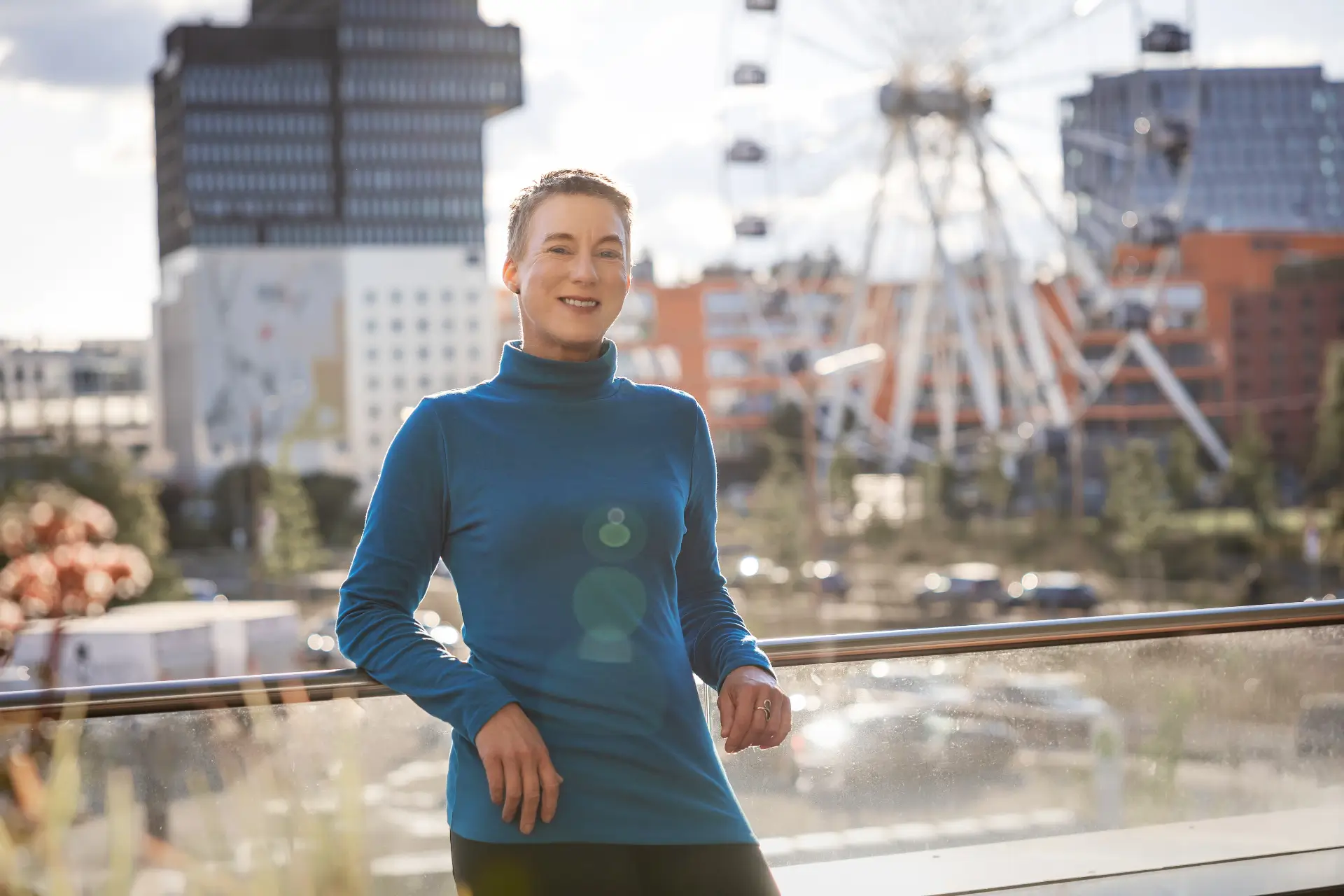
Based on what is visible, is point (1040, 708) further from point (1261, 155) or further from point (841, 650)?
point (1261, 155)

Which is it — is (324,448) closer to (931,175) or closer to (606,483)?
(931,175)

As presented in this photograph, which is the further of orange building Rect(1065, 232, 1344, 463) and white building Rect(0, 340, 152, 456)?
white building Rect(0, 340, 152, 456)

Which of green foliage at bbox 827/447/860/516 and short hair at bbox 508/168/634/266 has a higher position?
short hair at bbox 508/168/634/266

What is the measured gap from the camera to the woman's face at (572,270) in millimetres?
2133

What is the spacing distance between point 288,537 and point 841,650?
4763 cm

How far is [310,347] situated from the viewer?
90875mm

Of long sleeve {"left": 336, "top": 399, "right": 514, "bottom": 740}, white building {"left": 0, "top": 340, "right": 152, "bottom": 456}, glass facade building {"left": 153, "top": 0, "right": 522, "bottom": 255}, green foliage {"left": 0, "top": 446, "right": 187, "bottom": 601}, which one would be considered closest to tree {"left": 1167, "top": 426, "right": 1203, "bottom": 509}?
green foliage {"left": 0, "top": 446, "right": 187, "bottom": 601}

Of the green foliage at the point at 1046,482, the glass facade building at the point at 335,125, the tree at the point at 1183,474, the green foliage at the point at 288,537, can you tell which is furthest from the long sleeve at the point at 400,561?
the glass facade building at the point at 335,125

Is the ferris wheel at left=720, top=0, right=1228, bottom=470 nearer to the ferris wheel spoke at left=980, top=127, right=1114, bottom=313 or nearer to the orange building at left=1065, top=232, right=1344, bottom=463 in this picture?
the ferris wheel spoke at left=980, top=127, right=1114, bottom=313

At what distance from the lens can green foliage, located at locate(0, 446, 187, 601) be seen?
132 ft

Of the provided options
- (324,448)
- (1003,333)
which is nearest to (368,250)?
(324,448)

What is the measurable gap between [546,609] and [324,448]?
89.5m

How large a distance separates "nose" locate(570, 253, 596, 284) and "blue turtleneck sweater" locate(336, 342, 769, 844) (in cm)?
12

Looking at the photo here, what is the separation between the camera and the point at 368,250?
9338 cm
